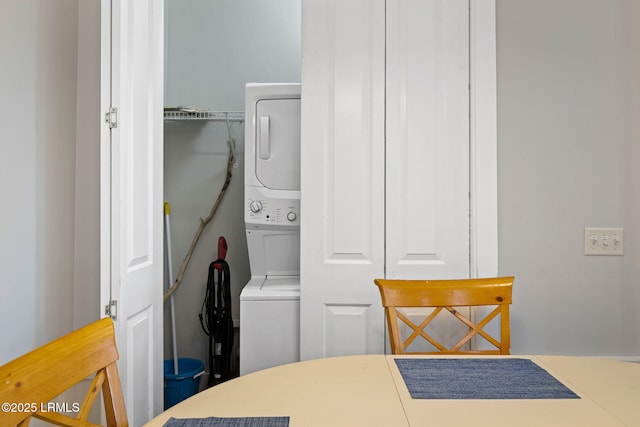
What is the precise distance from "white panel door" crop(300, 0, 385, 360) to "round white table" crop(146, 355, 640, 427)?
0.80 metres

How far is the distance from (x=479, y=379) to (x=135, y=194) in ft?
4.34

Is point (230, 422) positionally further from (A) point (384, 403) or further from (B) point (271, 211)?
(B) point (271, 211)

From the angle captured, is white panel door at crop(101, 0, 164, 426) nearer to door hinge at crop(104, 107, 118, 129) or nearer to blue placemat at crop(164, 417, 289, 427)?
door hinge at crop(104, 107, 118, 129)

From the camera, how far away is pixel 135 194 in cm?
175

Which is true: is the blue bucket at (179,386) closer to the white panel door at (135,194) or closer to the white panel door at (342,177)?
the white panel door at (135,194)

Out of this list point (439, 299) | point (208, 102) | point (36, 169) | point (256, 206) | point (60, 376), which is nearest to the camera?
point (60, 376)

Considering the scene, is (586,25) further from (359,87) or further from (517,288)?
(517,288)

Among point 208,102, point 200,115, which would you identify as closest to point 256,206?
point 200,115

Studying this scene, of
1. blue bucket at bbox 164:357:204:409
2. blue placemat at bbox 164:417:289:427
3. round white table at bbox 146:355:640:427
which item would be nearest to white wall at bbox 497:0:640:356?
round white table at bbox 146:355:640:427

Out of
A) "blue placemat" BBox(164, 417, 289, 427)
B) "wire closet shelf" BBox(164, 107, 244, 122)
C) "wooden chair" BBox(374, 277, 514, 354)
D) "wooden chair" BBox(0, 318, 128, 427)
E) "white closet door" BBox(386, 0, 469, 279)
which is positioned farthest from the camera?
"wire closet shelf" BBox(164, 107, 244, 122)

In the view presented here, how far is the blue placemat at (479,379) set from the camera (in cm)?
104

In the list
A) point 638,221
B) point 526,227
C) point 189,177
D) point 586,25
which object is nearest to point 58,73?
point 189,177

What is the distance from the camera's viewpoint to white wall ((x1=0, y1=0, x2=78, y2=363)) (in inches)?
62.9

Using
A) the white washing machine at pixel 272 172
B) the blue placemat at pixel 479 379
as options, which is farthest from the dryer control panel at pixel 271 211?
the blue placemat at pixel 479 379
